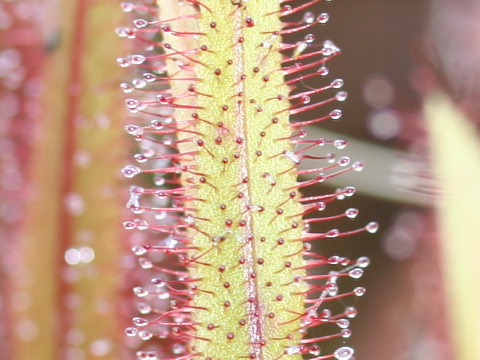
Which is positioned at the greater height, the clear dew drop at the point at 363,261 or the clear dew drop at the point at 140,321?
the clear dew drop at the point at 363,261

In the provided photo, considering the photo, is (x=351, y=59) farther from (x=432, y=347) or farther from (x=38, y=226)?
(x=38, y=226)

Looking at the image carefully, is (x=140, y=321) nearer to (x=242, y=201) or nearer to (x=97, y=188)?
(x=242, y=201)

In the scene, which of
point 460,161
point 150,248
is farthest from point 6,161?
point 460,161

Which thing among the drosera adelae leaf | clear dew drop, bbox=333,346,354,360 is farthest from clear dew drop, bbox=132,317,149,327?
clear dew drop, bbox=333,346,354,360

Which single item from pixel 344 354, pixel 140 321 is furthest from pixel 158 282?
pixel 344 354

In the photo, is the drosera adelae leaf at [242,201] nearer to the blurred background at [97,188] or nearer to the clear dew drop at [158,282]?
the clear dew drop at [158,282]

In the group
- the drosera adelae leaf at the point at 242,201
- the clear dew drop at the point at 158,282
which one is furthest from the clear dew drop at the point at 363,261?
the clear dew drop at the point at 158,282

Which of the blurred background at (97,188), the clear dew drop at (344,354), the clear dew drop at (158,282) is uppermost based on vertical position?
the blurred background at (97,188)

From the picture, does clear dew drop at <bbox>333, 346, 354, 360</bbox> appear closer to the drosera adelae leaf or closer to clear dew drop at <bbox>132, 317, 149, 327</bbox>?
the drosera adelae leaf

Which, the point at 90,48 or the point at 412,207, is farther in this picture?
the point at 412,207
